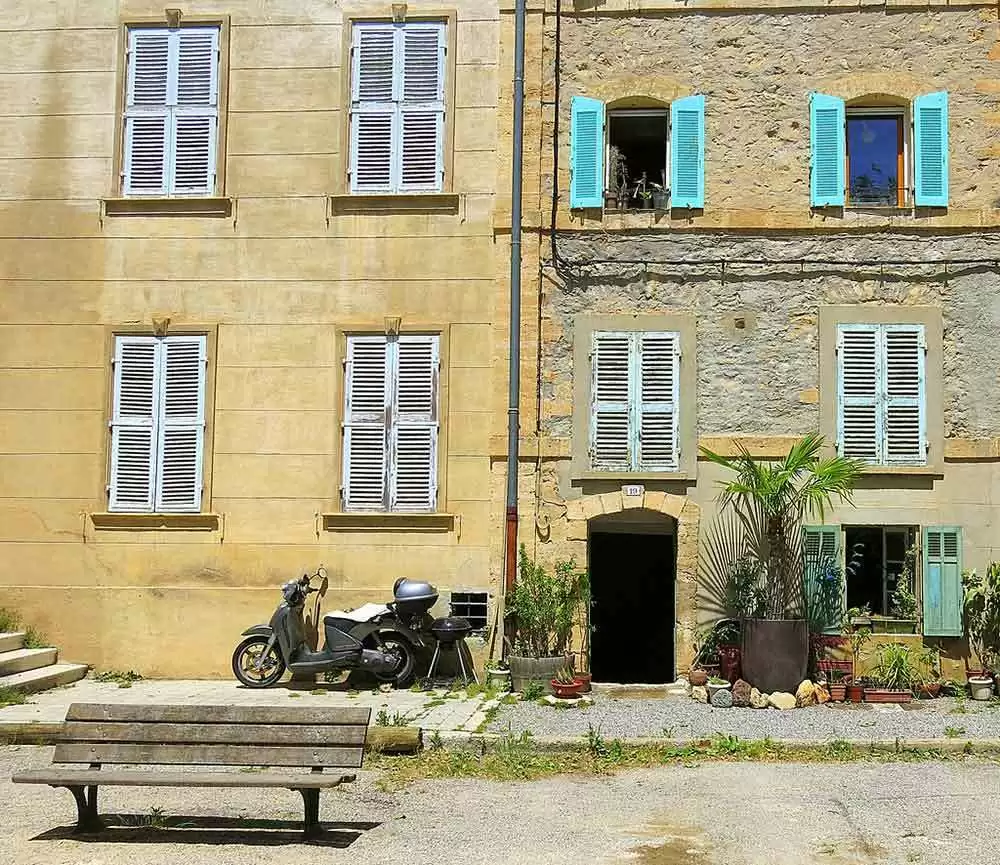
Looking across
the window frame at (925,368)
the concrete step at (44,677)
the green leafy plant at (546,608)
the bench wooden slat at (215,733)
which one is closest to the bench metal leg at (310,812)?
the bench wooden slat at (215,733)

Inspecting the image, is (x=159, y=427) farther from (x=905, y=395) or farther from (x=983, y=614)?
(x=983, y=614)

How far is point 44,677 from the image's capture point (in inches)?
463

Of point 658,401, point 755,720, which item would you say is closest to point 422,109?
point 658,401

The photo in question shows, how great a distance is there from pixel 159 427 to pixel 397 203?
11.1 ft

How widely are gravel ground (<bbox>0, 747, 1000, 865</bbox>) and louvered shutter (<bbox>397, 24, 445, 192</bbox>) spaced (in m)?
6.91

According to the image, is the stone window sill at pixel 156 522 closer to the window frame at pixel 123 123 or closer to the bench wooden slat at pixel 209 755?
the window frame at pixel 123 123

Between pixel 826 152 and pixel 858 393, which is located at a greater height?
pixel 826 152

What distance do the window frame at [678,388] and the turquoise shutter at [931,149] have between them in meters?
2.67

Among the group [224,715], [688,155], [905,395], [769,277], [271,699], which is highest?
[688,155]

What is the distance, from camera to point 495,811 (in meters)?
7.18

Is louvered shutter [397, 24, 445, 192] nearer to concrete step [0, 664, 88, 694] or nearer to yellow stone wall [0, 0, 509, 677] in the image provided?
yellow stone wall [0, 0, 509, 677]

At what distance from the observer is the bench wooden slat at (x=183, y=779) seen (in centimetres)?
630

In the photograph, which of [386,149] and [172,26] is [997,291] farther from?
[172,26]

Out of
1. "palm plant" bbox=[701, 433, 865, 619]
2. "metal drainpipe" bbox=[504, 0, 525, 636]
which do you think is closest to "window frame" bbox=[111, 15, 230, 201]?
"metal drainpipe" bbox=[504, 0, 525, 636]
